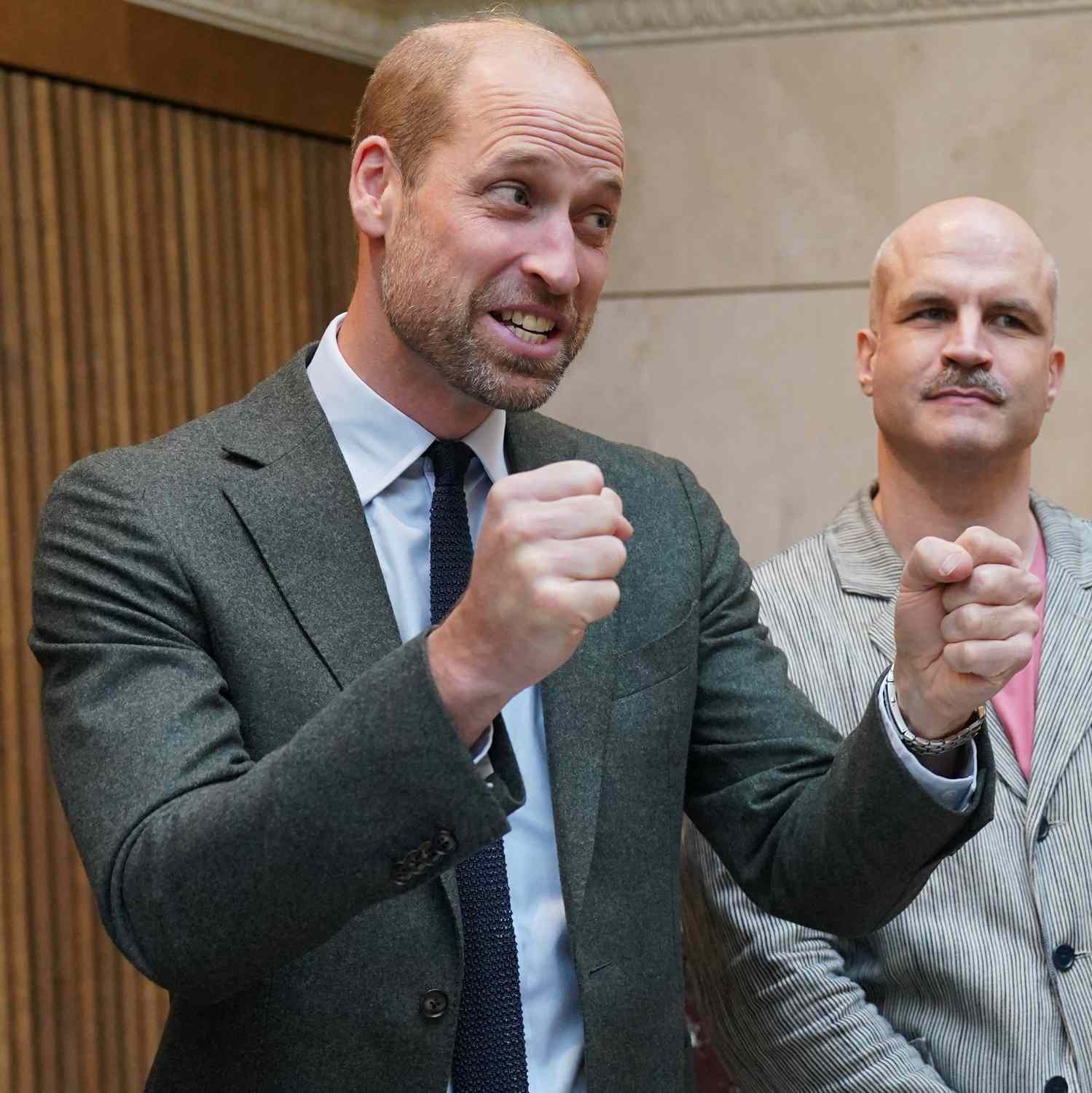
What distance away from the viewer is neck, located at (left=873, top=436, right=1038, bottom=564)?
2285 mm

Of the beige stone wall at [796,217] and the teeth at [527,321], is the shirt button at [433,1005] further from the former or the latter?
the beige stone wall at [796,217]

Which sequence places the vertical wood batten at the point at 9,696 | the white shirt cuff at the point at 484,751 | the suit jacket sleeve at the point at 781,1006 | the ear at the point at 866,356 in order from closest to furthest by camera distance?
1. the white shirt cuff at the point at 484,751
2. the suit jacket sleeve at the point at 781,1006
3. the ear at the point at 866,356
4. the vertical wood batten at the point at 9,696

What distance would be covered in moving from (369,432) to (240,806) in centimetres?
55

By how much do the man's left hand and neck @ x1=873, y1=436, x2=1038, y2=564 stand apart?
769mm

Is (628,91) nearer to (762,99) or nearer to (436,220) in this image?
(762,99)

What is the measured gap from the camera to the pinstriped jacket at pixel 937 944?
2012 millimetres

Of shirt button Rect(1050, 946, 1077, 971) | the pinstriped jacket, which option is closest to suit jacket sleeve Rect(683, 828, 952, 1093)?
the pinstriped jacket

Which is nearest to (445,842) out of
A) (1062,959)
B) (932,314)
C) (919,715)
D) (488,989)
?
(488,989)

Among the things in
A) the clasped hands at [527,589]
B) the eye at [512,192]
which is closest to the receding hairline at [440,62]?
the eye at [512,192]

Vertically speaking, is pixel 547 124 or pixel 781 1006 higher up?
pixel 547 124

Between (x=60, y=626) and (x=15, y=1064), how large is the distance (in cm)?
163

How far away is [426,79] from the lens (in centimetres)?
173

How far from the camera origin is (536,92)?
1.65 meters

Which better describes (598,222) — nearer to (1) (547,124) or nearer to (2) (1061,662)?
(1) (547,124)
